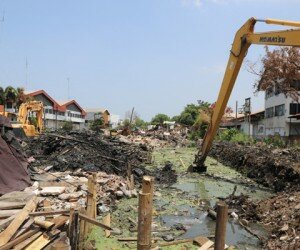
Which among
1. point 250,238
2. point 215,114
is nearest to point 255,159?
point 215,114

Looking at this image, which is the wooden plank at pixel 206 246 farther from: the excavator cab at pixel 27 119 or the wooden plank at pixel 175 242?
the excavator cab at pixel 27 119

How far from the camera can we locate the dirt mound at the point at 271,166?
13578mm

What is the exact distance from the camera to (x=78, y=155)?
15.7 metres

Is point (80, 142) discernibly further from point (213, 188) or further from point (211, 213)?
point (211, 213)

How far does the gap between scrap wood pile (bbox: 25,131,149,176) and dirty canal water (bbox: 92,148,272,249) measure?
2.31 meters

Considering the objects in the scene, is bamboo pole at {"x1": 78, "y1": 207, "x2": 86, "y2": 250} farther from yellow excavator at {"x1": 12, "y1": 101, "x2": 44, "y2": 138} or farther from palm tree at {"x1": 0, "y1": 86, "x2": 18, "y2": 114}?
palm tree at {"x1": 0, "y1": 86, "x2": 18, "y2": 114}

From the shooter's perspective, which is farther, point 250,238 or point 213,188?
point 213,188

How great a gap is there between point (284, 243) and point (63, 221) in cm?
397

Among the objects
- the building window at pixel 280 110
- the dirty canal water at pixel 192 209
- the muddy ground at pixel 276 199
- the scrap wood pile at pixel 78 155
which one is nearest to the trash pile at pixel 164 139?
the building window at pixel 280 110

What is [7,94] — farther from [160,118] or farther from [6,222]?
[160,118]

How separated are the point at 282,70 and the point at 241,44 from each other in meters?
11.3

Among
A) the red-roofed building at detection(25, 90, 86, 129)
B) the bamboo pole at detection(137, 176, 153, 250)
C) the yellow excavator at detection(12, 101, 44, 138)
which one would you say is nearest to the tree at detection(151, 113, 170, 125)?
the red-roofed building at detection(25, 90, 86, 129)

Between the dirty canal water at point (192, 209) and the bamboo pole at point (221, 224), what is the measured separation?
3.37 m

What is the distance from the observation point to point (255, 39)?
12.7m
